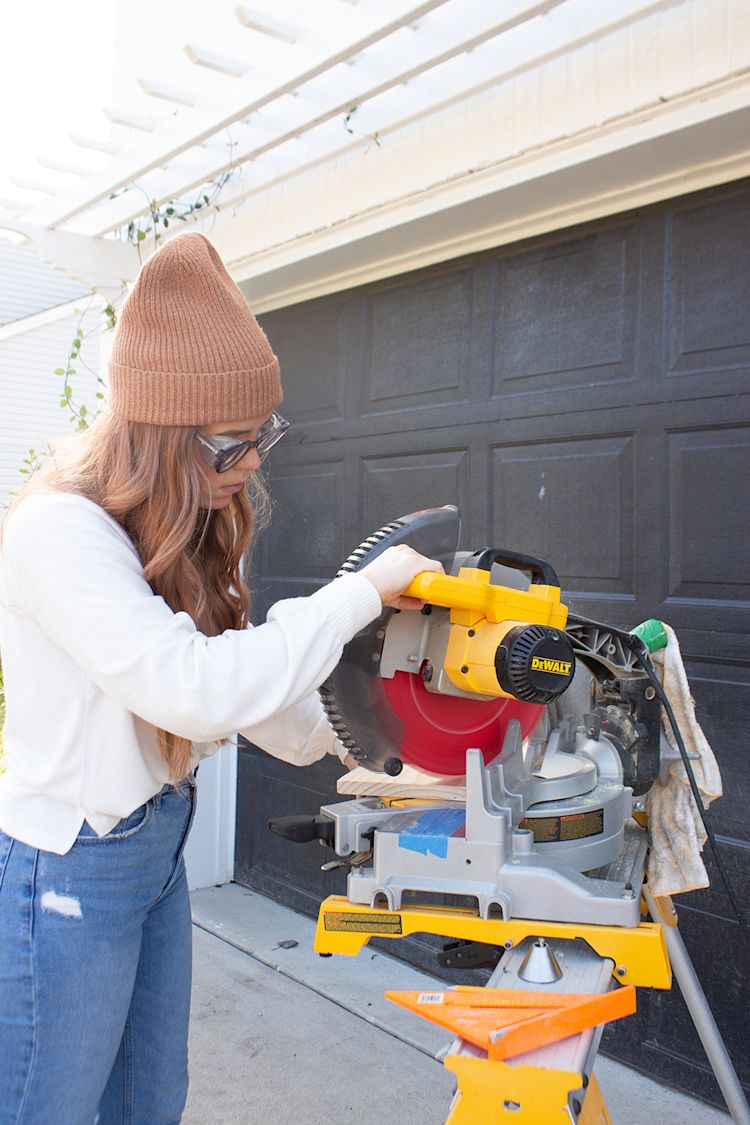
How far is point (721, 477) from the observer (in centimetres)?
273

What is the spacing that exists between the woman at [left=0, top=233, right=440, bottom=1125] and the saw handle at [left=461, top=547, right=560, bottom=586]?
8 centimetres

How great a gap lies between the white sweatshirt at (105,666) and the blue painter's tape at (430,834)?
251 mm

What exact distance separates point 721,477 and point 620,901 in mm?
1731

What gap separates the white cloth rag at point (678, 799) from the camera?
5.25 feet

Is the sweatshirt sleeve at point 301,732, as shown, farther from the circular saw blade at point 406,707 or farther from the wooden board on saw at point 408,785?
the circular saw blade at point 406,707

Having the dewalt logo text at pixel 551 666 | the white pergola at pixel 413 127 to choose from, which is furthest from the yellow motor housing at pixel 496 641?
the white pergola at pixel 413 127

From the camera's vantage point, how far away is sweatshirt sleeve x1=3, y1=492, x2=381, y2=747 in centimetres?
130

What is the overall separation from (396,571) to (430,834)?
372mm

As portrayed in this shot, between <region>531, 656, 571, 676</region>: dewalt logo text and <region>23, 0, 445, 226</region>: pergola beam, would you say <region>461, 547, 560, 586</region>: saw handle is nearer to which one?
<region>531, 656, 571, 676</region>: dewalt logo text

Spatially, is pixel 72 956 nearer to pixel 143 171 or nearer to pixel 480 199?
pixel 480 199

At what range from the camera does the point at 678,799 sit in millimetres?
1638

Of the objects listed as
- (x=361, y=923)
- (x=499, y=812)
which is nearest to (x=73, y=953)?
(x=361, y=923)

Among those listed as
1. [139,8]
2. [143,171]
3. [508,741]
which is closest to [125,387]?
[508,741]

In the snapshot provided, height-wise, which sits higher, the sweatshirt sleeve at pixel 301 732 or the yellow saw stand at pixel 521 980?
the sweatshirt sleeve at pixel 301 732
